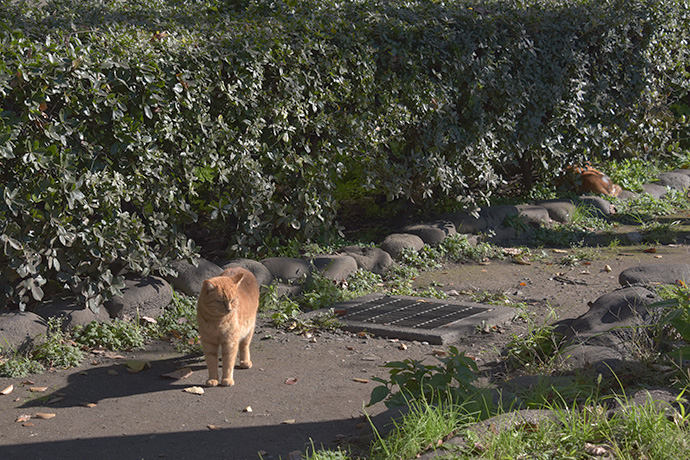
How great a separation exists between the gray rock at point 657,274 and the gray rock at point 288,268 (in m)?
3.06

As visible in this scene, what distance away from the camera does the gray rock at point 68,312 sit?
5.70 meters

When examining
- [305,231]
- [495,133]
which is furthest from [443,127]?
[305,231]

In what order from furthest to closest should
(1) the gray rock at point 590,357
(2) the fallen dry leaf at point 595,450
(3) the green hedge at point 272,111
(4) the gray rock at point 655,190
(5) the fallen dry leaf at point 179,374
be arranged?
(4) the gray rock at point 655,190
(3) the green hedge at point 272,111
(5) the fallen dry leaf at point 179,374
(1) the gray rock at point 590,357
(2) the fallen dry leaf at point 595,450

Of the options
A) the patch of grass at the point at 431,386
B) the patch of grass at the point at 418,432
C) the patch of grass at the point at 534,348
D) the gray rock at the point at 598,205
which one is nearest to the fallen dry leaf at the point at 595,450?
the patch of grass at the point at 418,432

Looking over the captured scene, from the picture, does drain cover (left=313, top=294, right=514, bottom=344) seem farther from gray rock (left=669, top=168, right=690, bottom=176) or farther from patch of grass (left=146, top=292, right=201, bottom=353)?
gray rock (left=669, top=168, right=690, bottom=176)

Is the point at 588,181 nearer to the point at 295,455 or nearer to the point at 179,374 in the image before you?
the point at 179,374

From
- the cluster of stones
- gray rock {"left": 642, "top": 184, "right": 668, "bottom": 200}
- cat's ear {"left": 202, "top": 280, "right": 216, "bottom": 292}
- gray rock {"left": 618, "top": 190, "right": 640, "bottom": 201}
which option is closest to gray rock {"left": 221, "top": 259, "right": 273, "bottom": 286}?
the cluster of stones

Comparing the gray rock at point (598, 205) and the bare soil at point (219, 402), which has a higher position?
the bare soil at point (219, 402)

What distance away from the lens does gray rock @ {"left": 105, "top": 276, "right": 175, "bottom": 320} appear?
20.0 ft

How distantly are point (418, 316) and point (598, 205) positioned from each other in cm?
562

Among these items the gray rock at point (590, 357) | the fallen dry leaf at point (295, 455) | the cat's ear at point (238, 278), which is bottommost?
the gray rock at point (590, 357)

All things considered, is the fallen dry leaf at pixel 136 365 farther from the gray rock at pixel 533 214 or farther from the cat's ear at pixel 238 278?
the gray rock at pixel 533 214

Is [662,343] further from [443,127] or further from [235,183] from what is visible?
[443,127]

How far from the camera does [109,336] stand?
5715mm
